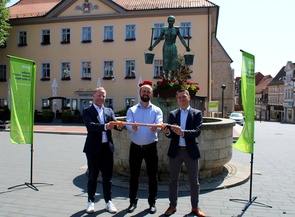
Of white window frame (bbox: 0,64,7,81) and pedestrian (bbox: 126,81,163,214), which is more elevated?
white window frame (bbox: 0,64,7,81)

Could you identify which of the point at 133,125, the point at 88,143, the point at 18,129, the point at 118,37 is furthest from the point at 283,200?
the point at 118,37

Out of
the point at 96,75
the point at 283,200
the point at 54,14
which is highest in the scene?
the point at 54,14

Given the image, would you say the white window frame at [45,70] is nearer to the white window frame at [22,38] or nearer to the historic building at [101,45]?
the historic building at [101,45]

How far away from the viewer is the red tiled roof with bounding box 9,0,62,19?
31594mm

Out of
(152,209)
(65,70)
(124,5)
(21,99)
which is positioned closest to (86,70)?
(65,70)

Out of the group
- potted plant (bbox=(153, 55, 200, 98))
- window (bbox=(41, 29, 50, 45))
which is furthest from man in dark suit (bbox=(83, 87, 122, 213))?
window (bbox=(41, 29, 50, 45))

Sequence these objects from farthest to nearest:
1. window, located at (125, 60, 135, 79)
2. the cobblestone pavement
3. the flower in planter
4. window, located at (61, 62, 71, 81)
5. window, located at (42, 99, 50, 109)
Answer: window, located at (42, 99, 50, 109), window, located at (61, 62, 71, 81), window, located at (125, 60, 135, 79), the flower in planter, the cobblestone pavement

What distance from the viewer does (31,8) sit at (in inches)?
1313

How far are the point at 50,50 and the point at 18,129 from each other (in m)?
26.0

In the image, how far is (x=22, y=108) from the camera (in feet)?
20.3

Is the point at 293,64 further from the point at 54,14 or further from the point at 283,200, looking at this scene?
the point at 283,200

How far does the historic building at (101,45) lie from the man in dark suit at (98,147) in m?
22.3

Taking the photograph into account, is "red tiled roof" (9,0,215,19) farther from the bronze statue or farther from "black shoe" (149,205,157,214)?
"black shoe" (149,205,157,214)

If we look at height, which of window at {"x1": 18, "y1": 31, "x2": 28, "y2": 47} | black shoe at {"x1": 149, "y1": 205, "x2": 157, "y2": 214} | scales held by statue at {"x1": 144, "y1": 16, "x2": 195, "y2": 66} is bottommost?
black shoe at {"x1": 149, "y1": 205, "x2": 157, "y2": 214}
